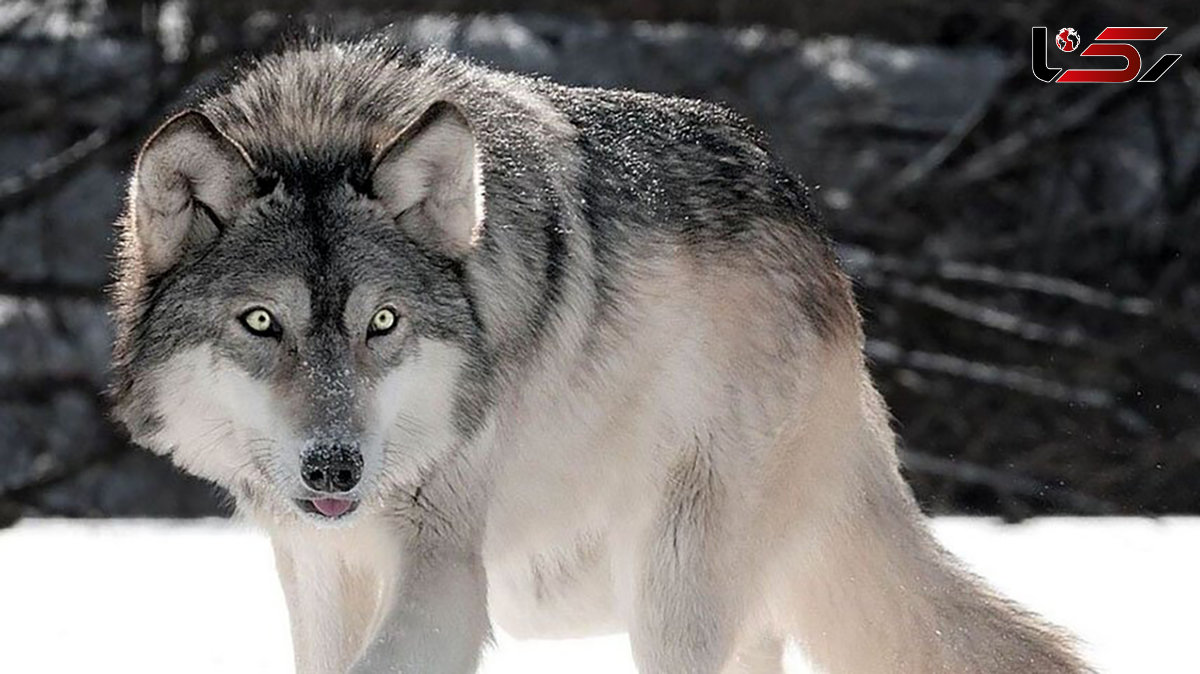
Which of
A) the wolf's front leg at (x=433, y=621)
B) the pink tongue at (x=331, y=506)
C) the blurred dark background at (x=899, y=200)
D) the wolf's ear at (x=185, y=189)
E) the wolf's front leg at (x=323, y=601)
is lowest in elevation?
the blurred dark background at (x=899, y=200)

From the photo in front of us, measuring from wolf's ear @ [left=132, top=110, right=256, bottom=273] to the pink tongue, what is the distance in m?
0.56

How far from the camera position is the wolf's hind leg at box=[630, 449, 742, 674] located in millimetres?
4305

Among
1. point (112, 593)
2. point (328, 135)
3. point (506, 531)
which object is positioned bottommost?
point (112, 593)

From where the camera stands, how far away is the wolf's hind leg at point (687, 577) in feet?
14.1

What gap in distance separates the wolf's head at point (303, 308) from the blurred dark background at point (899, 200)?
25.1ft

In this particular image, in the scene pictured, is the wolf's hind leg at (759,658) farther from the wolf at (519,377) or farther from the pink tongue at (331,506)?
the pink tongue at (331,506)

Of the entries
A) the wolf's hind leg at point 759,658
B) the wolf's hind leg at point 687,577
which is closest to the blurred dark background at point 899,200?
the wolf's hind leg at point 759,658

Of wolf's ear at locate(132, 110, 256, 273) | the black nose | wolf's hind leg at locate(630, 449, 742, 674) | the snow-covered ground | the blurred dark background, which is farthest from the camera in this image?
the blurred dark background

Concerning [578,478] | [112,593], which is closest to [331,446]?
[578,478]

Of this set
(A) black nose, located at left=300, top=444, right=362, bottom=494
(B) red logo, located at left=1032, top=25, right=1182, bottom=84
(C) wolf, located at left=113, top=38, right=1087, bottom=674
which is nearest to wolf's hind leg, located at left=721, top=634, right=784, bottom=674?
(C) wolf, located at left=113, top=38, right=1087, bottom=674

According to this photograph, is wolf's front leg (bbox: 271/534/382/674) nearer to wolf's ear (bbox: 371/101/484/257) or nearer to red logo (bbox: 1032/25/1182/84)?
wolf's ear (bbox: 371/101/484/257)

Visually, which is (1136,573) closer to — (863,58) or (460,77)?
(460,77)

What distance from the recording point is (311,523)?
3.69m

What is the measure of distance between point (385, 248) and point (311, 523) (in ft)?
1.76
